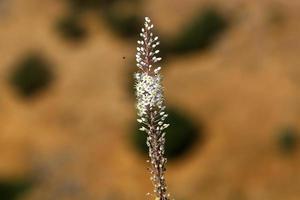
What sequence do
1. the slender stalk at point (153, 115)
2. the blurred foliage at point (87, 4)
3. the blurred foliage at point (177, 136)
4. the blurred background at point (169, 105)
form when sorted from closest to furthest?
the slender stalk at point (153, 115)
the blurred background at point (169, 105)
the blurred foliage at point (177, 136)
the blurred foliage at point (87, 4)

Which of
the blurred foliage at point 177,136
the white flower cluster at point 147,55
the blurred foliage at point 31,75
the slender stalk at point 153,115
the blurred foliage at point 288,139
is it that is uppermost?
the blurred foliage at point 31,75

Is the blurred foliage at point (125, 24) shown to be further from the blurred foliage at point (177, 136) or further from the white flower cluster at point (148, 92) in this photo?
the white flower cluster at point (148, 92)

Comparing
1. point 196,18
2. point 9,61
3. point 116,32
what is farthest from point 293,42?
point 9,61

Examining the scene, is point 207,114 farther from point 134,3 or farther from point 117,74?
point 134,3

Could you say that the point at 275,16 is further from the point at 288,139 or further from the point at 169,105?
the point at 288,139

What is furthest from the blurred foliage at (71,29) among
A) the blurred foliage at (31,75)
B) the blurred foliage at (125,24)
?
the blurred foliage at (31,75)

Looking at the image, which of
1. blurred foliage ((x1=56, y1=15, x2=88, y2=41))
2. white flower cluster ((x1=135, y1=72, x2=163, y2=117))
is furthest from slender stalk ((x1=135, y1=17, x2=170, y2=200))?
blurred foliage ((x1=56, y1=15, x2=88, y2=41))
